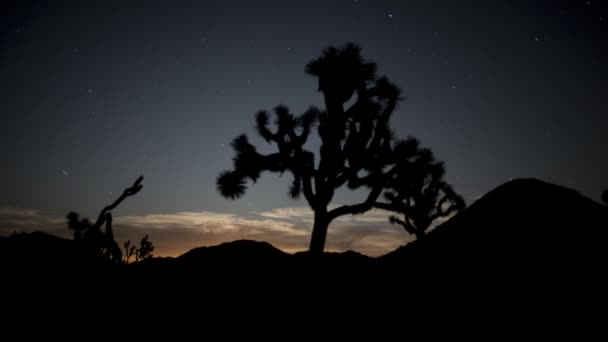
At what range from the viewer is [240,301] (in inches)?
137

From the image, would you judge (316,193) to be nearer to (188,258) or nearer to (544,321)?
(188,258)

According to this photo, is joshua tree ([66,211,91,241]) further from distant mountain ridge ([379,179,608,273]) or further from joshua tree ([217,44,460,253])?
distant mountain ridge ([379,179,608,273])

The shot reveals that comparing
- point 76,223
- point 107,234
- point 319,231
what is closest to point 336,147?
point 319,231

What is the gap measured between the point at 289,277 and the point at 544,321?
9.73 feet

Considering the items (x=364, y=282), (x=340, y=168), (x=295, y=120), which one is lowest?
(x=364, y=282)

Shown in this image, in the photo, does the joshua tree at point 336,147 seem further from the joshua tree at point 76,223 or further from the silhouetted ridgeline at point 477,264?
the joshua tree at point 76,223

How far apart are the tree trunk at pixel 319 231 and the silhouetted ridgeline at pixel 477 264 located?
109 inches

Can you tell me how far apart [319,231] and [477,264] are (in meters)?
5.38

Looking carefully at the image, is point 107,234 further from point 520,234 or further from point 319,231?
point 520,234

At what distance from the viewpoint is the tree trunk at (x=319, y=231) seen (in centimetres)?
738

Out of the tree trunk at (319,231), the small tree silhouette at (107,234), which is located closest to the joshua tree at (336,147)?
the tree trunk at (319,231)

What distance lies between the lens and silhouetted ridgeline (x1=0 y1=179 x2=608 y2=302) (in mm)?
2023

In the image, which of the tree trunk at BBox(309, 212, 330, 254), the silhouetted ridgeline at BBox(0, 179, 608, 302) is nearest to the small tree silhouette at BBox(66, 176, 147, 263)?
the silhouetted ridgeline at BBox(0, 179, 608, 302)

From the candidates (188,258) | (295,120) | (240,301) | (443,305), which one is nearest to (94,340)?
(240,301)
